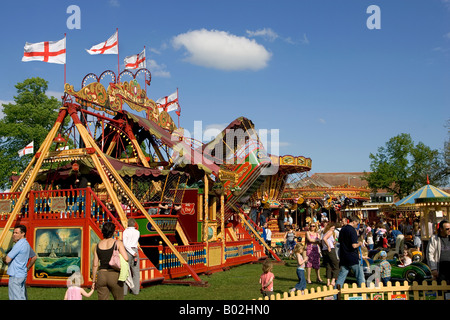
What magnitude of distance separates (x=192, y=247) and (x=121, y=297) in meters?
8.19

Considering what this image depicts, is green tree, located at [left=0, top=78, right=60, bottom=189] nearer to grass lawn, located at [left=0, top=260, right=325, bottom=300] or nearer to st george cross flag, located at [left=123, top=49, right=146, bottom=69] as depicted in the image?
st george cross flag, located at [left=123, top=49, right=146, bottom=69]

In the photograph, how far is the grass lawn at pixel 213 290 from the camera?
11.5 meters

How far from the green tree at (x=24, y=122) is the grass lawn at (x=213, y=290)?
930 inches

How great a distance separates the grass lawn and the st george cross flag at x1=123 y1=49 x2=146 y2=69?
11286 millimetres

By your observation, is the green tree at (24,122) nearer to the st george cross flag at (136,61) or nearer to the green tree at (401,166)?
the st george cross flag at (136,61)

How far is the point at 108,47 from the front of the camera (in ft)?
59.9

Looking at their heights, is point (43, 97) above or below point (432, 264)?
above

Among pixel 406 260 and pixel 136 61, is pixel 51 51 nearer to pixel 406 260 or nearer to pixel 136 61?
pixel 136 61

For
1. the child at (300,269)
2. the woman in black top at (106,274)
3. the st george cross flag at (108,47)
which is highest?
the st george cross flag at (108,47)

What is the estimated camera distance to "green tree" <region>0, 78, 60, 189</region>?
114 ft

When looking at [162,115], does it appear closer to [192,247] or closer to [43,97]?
[192,247]

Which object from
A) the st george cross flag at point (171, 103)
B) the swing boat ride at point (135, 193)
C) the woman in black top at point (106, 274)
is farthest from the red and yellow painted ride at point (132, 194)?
the woman in black top at point (106, 274)

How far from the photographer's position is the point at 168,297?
11.4 metres
